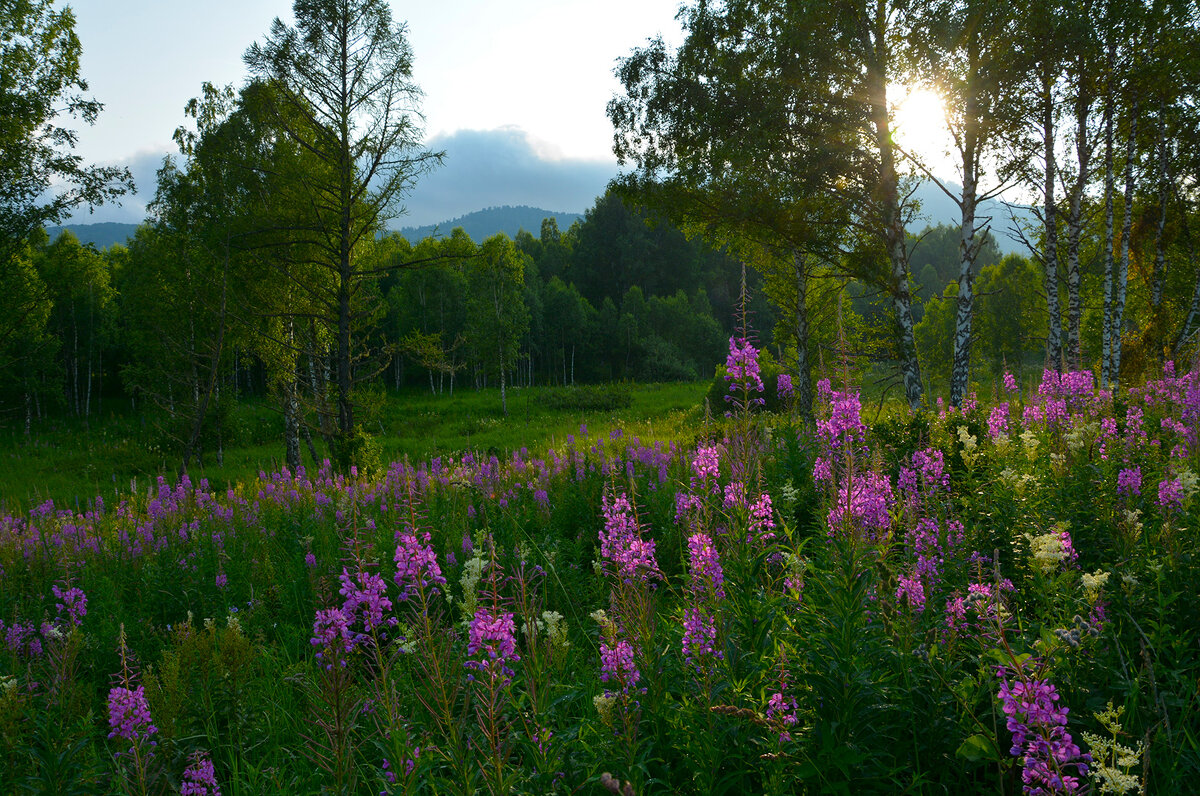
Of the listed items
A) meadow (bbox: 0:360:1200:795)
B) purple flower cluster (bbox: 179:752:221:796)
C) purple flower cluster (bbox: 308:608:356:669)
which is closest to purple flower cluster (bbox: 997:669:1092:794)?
meadow (bbox: 0:360:1200:795)

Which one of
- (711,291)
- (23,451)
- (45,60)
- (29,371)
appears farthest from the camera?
(711,291)

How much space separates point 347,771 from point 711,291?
82400mm

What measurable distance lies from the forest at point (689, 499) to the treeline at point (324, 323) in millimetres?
450

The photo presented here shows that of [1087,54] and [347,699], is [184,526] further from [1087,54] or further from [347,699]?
[1087,54]

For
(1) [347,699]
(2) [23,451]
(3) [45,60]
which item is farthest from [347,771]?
(2) [23,451]

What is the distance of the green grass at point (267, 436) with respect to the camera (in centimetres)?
1970

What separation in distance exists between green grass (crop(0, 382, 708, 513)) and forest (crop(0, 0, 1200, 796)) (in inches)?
25.3

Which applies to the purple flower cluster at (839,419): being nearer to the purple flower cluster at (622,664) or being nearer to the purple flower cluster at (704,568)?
the purple flower cluster at (704,568)

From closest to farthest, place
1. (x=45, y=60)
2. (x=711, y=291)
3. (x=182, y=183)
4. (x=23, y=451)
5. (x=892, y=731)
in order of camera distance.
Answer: (x=892, y=731) < (x=45, y=60) < (x=182, y=183) < (x=23, y=451) < (x=711, y=291)

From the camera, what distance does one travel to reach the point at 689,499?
3037mm

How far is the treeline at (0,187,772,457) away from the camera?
16.5 metres

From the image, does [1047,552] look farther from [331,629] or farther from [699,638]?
[331,629]

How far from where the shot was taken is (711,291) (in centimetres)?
8100

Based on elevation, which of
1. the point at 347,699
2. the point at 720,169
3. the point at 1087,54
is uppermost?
the point at 1087,54
